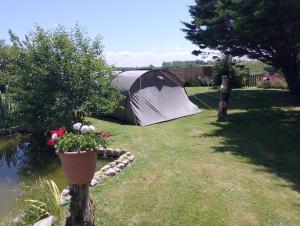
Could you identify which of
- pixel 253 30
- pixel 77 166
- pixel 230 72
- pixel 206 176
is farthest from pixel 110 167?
pixel 230 72

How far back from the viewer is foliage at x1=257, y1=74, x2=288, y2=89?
22.2 m

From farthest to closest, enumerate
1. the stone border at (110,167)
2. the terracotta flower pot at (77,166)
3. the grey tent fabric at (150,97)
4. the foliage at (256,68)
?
the foliage at (256,68) → the grey tent fabric at (150,97) → the stone border at (110,167) → the terracotta flower pot at (77,166)

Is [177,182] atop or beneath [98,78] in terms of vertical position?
beneath

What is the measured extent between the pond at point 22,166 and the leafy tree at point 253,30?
23.7 feet

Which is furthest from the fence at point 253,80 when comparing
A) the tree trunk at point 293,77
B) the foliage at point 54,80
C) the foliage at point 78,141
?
the foliage at point 78,141

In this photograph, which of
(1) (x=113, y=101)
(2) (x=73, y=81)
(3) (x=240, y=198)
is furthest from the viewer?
(1) (x=113, y=101)

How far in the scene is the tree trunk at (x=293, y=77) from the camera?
18.8 meters

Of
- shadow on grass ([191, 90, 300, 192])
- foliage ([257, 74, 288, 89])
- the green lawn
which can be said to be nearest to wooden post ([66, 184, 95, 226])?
the green lawn

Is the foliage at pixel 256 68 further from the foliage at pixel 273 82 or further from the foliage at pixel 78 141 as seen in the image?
the foliage at pixel 78 141

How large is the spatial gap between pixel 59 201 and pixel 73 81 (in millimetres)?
4981

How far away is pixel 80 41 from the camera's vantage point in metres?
10.4

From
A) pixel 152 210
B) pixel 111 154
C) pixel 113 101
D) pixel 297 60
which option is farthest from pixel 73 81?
pixel 297 60

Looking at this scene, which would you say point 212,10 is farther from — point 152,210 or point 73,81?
point 152,210

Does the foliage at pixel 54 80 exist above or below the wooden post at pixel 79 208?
above
